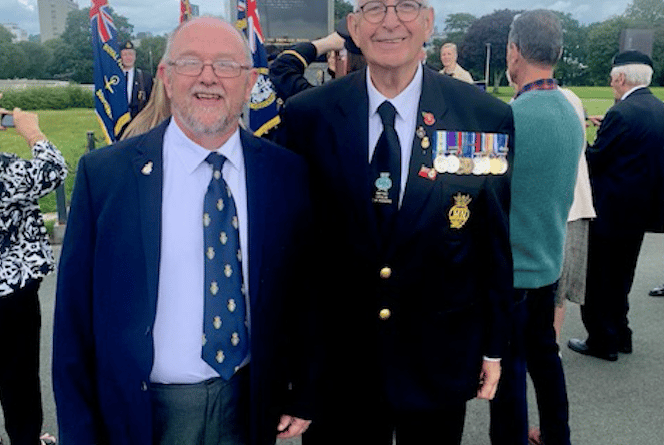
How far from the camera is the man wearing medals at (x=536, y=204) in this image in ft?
8.76

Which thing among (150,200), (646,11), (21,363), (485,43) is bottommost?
(21,363)

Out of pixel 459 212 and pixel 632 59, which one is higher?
pixel 632 59

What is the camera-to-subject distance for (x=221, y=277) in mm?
→ 1731

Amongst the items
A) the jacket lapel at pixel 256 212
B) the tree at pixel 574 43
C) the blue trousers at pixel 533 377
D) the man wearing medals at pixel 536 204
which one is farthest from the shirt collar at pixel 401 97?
the tree at pixel 574 43

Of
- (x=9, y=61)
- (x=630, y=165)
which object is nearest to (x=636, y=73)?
(x=630, y=165)

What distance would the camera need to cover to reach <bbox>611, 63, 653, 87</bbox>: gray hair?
4.27 m

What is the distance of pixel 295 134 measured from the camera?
2041 millimetres

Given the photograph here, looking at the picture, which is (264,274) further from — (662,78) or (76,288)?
(662,78)

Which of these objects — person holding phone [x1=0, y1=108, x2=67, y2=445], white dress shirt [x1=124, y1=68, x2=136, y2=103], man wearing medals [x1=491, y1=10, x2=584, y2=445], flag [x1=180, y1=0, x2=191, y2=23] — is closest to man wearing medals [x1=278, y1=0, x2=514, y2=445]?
man wearing medals [x1=491, y1=10, x2=584, y2=445]

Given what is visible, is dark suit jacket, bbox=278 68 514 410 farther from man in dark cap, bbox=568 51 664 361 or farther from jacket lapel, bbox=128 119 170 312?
man in dark cap, bbox=568 51 664 361

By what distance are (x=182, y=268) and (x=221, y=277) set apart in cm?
11

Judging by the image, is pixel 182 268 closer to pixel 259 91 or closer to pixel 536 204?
pixel 536 204

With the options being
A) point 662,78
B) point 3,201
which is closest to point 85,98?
point 3,201

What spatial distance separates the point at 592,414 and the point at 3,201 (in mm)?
3373
